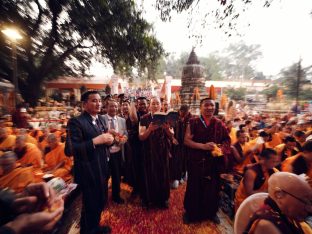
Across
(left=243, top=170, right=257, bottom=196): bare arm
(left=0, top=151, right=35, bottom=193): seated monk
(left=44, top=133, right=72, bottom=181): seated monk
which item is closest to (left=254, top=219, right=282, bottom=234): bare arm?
(left=243, top=170, right=257, bottom=196): bare arm

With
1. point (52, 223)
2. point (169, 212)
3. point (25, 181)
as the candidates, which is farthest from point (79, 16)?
point (52, 223)

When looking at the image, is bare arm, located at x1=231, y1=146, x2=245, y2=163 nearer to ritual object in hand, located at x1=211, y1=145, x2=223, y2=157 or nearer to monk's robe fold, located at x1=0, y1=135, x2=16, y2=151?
ritual object in hand, located at x1=211, y1=145, x2=223, y2=157

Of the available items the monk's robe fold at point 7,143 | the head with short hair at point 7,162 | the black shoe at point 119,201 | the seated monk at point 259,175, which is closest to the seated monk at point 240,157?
the seated monk at point 259,175

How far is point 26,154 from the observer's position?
3.71 meters

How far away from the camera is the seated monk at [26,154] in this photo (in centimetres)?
366

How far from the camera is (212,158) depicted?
3043 millimetres

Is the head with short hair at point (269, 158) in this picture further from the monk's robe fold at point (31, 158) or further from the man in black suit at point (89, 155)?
the monk's robe fold at point (31, 158)

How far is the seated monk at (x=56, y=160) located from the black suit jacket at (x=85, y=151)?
166cm

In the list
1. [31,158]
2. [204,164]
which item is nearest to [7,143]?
[31,158]

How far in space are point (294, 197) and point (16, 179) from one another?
3.12 m

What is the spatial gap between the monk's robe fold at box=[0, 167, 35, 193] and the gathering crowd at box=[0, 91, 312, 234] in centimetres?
1

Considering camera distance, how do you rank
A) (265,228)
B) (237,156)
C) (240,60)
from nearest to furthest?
(265,228), (237,156), (240,60)

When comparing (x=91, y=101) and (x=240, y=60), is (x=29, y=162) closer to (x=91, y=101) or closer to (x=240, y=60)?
(x=91, y=101)

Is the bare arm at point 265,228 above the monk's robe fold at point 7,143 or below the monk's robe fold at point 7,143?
above
